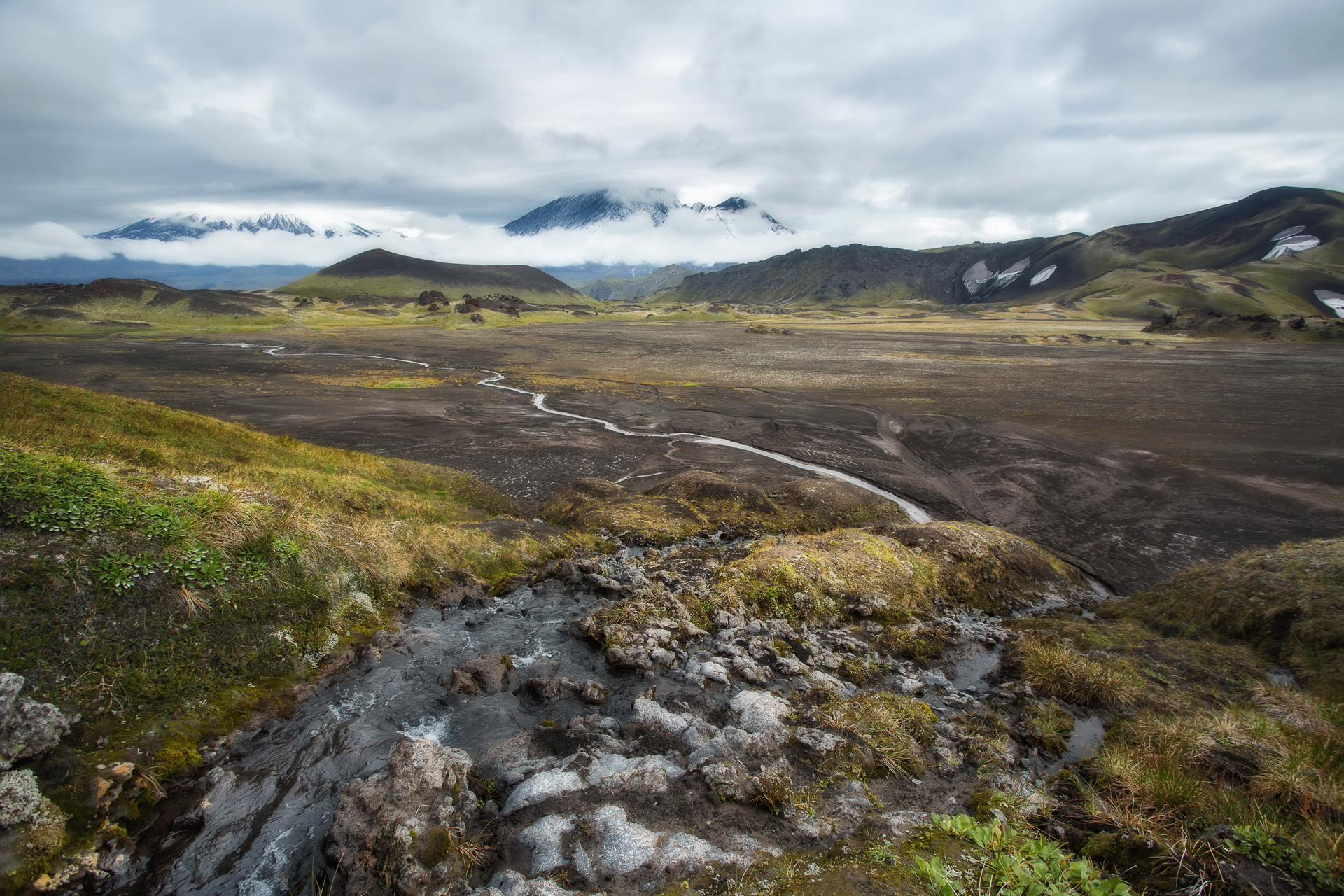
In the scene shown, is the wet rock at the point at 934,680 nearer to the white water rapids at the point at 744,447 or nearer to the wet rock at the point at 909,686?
the wet rock at the point at 909,686

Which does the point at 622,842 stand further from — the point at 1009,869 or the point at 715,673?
the point at 715,673

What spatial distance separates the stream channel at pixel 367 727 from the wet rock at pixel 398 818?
0.60 m

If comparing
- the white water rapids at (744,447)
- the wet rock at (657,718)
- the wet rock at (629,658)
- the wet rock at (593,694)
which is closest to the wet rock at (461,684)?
the wet rock at (593,694)

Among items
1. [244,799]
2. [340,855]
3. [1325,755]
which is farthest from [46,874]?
[1325,755]

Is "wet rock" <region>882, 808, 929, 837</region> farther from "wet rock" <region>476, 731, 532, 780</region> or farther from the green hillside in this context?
the green hillside

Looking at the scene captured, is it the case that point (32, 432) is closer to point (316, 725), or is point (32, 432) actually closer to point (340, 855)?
point (316, 725)

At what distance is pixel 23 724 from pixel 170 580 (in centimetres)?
312

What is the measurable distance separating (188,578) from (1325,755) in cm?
1837

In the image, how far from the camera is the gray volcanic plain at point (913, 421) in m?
27.8

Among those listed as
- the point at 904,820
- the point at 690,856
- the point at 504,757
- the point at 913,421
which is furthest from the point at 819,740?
the point at 913,421

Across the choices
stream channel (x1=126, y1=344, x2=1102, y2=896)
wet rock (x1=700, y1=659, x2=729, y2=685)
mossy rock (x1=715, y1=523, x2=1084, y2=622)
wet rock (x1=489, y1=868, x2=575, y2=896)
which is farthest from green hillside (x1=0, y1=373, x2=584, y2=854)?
mossy rock (x1=715, y1=523, x2=1084, y2=622)

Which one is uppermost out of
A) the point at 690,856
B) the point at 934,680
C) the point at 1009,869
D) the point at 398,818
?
the point at 1009,869

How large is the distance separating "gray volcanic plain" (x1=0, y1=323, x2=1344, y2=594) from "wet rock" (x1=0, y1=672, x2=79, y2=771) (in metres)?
19.6

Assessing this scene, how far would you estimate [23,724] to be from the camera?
720 centimetres
